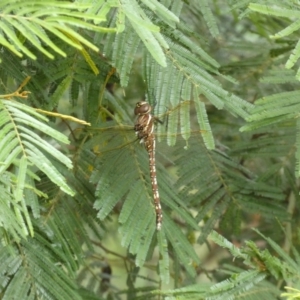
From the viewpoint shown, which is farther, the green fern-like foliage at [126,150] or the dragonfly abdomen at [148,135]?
the dragonfly abdomen at [148,135]

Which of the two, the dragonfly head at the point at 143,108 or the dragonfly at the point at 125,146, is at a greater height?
the dragonfly head at the point at 143,108

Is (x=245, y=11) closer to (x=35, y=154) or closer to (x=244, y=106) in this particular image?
(x=244, y=106)

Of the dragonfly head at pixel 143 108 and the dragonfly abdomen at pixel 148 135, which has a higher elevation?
the dragonfly head at pixel 143 108

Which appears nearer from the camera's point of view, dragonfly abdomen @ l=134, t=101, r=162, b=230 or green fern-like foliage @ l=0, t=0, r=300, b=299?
green fern-like foliage @ l=0, t=0, r=300, b=299

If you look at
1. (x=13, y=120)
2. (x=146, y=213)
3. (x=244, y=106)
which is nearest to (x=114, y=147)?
(x=146, y=213)

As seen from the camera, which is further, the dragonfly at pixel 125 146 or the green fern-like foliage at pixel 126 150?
the dragonfly at pixel 125 146

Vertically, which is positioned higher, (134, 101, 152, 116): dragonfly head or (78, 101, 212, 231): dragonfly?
(134, 101, 152, 116): dragonfly head

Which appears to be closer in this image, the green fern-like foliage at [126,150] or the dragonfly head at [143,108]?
the green fern-like foliage at [126,150]

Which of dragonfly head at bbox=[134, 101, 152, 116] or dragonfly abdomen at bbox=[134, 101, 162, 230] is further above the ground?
dragonfly head at bbox=[134, 101, 152, 116]
